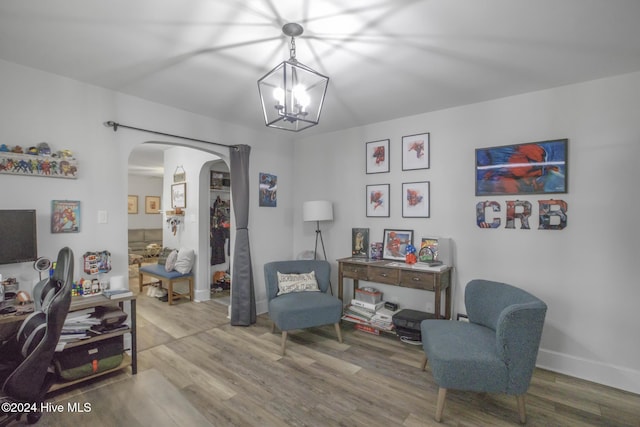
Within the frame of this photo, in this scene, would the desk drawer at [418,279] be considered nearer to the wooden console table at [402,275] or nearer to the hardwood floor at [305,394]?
the wooden console table at [402,275]

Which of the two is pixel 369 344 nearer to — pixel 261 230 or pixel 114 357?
pixel 261 230

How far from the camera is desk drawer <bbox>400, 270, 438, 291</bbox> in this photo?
9.72ft

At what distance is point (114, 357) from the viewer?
250cm

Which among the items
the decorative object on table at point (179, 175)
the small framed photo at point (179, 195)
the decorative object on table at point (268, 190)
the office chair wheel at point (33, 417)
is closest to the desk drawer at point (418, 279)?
the decorative object on table at point (268, 190)

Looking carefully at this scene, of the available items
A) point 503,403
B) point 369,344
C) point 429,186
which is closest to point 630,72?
point 429,186

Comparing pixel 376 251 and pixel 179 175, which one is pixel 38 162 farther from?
pixel 376 251

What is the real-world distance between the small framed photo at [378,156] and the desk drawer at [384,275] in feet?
4.09

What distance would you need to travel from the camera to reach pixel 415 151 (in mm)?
3537

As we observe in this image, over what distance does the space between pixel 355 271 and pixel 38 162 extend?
121 inches

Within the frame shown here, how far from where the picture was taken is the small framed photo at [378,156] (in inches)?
148

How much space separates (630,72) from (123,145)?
444 cm

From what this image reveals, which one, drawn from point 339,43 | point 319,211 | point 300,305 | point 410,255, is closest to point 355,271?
point 410,255

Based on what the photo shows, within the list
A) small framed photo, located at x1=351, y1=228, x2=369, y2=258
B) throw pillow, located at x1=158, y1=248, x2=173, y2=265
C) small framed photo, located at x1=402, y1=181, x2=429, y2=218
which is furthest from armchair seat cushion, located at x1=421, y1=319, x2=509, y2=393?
throw pillow, located at x1=158, y1=248, x2=173, y2=265

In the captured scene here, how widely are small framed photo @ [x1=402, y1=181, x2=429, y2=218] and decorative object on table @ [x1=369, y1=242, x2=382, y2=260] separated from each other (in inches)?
19.2
